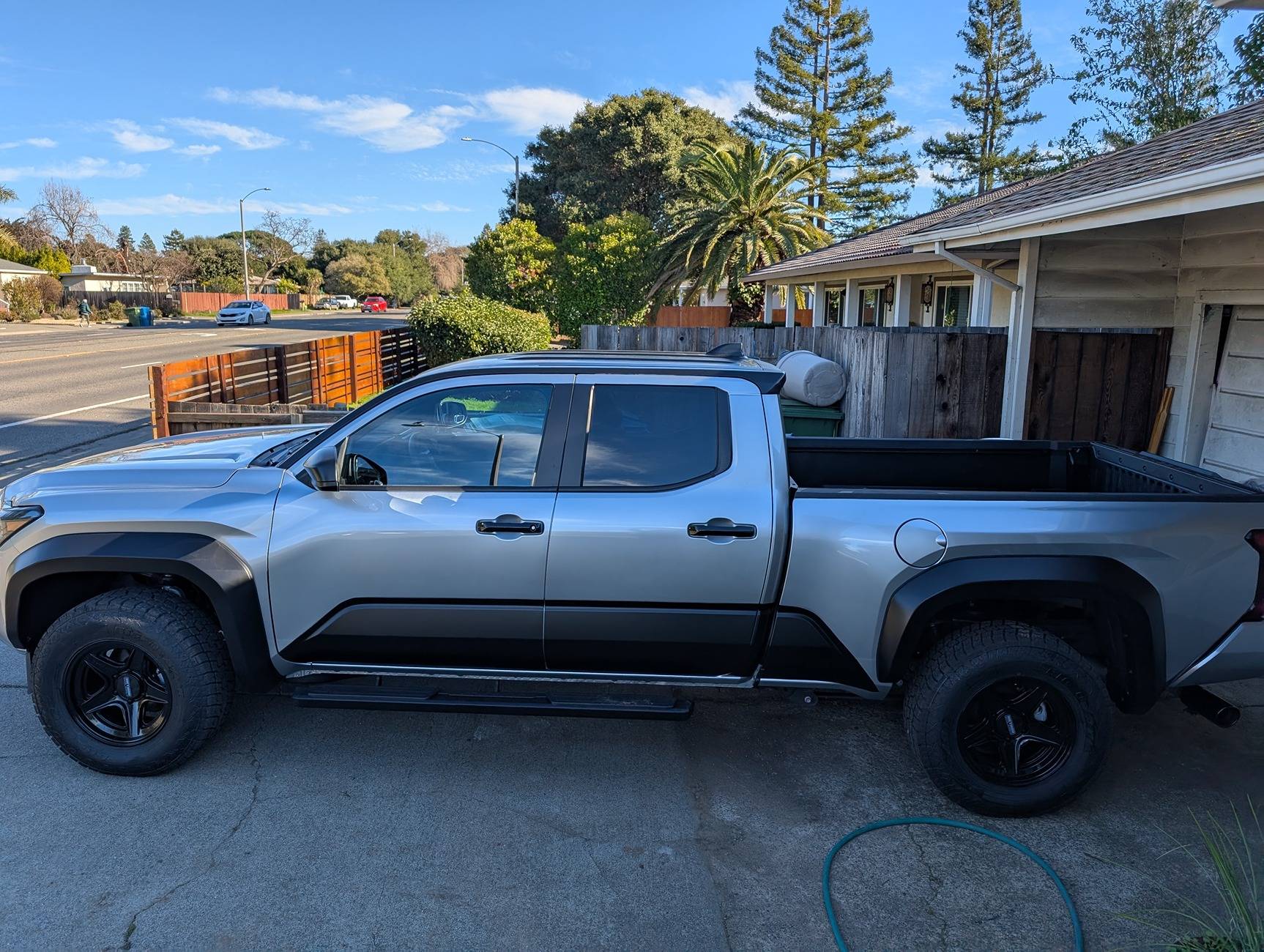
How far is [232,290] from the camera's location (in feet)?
257

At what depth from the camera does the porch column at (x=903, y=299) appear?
725 inches

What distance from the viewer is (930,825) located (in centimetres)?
385

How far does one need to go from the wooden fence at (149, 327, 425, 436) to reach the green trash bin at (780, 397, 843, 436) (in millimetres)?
4352

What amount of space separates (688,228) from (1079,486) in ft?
72.3

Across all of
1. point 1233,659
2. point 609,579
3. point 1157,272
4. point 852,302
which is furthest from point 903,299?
point 609,579

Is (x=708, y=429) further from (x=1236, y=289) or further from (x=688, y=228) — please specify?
(x=688, y=228)

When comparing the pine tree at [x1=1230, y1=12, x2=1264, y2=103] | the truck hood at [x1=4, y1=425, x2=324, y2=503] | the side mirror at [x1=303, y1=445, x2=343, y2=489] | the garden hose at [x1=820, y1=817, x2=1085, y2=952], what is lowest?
the garden hose at [x1=820, y1=817, x2=1085, y2=952]

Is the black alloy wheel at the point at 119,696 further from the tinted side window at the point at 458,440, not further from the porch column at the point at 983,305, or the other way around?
the porch column at the point at 983,305

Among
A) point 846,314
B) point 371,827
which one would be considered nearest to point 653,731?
point 371,827

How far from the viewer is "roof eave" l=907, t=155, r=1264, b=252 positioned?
183 inches

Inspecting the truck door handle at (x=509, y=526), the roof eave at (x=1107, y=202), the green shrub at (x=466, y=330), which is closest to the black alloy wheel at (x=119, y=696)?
the truck door handle at (x=509, y=526)

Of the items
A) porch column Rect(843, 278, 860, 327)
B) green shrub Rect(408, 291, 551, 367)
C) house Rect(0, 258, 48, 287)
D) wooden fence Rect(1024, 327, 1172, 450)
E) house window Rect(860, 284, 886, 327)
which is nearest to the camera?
wooden fence Rect(1024, 327, 1172, 450)

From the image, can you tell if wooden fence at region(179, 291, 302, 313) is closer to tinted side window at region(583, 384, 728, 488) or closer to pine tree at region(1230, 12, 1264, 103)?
pine tree at region(1230, 12, 1264, 103)

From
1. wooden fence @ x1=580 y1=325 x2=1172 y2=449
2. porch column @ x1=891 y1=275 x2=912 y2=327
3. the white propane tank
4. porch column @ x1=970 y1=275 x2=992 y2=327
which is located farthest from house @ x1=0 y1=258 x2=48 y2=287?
wooden fence @ x1=580 y1=325 x2=1172 y2=449
